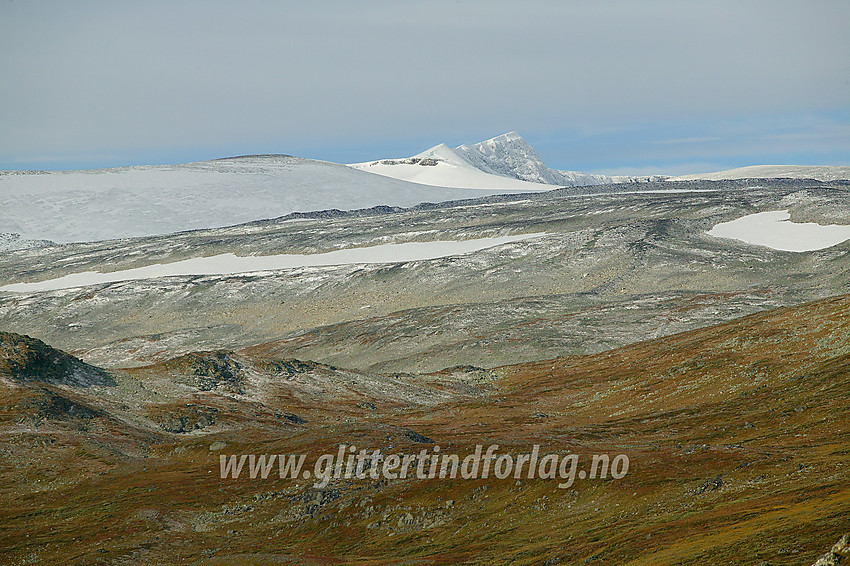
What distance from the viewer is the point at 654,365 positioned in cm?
6575

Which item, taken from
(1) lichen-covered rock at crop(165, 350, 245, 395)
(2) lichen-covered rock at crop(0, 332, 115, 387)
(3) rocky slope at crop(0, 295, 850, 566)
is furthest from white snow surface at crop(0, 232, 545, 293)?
(3) rocky slope at crop(0, 295, 850, 566)

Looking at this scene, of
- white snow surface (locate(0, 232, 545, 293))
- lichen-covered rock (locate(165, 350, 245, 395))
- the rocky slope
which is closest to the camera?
Answer: the rocky slope

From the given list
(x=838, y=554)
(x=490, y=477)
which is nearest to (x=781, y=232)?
(x=490, y=477)

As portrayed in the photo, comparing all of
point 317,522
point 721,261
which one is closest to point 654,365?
point 317,522

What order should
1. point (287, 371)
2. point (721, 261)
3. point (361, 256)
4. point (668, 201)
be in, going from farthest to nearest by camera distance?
point (668, 201), point (361, 256), point (721, 261), point (287, 371)

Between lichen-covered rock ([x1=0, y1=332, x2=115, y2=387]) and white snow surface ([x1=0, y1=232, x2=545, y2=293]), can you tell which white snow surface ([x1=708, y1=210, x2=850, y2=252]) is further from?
lichen-covered rock ([x1=0, y1=332, x2=115, y2=387])

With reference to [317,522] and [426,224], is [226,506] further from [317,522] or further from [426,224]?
[426,224]

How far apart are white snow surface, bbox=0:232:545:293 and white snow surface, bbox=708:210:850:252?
131ft

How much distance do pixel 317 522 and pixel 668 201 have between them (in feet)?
574

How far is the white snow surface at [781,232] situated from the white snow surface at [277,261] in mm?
39854

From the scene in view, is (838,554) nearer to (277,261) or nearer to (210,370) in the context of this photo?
(210,370)

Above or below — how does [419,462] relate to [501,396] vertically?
above

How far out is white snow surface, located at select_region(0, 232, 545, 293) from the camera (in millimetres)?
157250

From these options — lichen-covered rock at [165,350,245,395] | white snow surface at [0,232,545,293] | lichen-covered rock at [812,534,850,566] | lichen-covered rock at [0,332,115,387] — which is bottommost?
lichen-covered rock at [165,350,245,395]
